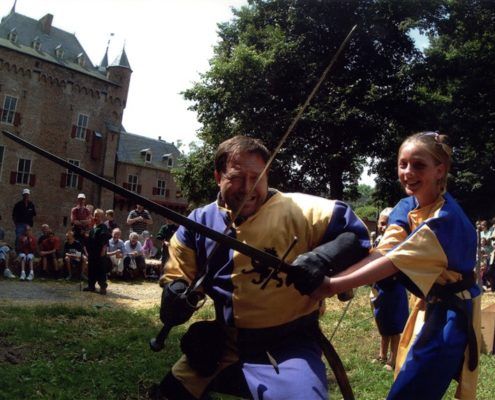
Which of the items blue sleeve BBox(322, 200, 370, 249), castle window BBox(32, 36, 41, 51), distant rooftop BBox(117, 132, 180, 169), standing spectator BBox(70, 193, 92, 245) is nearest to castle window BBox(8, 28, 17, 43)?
castle window BBox(32, 36, 41, 51)

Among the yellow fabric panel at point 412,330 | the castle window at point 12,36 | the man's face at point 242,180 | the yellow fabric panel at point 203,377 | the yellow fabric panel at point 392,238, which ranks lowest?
the yellow fabric panel at point 203,377

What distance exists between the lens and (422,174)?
8.62 ft

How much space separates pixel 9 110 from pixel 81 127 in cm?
517

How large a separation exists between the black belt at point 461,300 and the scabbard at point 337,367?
0.61m

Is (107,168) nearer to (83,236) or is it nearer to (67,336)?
(83,236)

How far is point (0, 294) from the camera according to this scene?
28.8 feet

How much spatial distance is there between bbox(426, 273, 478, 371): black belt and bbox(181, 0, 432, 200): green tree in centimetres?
1780

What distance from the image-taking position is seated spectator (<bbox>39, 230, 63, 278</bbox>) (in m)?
12.7

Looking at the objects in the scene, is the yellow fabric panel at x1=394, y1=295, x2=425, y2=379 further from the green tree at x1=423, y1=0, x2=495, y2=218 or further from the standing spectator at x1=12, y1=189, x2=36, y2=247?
the green tree at x1=423, y1=0, x2=495, y2=218

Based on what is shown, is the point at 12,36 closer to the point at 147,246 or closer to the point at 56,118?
the point at 56,118

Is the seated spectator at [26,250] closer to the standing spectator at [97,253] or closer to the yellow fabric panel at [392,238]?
the standing spectator at [97,253]

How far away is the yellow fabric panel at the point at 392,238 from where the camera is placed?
2.48m

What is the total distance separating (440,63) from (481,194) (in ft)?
24.8

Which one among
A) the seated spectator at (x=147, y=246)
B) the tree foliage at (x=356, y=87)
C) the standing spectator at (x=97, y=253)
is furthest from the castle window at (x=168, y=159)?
the standing spectator at (x=97, y=253)
